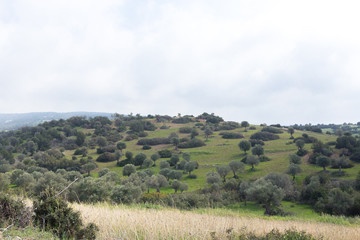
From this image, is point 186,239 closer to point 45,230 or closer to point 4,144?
point 45,230

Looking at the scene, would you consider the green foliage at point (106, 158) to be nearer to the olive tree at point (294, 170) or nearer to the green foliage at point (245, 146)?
the green foliage at point (245, 146)

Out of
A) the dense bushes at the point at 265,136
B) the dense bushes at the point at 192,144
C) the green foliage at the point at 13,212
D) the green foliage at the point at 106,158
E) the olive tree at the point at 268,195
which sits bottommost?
the green foliage at the point at 106,158

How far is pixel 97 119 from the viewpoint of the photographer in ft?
440

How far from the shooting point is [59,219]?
5.86 meters

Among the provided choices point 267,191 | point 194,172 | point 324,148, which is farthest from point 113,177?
point 324,148

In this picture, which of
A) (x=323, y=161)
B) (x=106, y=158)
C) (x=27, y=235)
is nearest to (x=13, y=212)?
(x=27, y=235)

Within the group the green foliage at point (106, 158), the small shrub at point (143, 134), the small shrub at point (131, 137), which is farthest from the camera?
the small shrub at point (143, 134)

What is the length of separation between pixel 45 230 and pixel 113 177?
39057mm

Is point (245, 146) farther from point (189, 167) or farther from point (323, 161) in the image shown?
point (323, 161)

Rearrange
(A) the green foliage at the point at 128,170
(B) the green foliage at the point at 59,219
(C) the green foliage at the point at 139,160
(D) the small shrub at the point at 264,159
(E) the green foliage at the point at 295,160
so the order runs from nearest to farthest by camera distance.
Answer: (B) the green foliage at the point at 59,219, (E) the green foliage at the point at 295,160, (A) the green foliage at the point at 128,170, (D) the small shrub at the point at 264,159, (C) the green foliage at the point at 139,160

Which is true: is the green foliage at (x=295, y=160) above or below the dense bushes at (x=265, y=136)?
below

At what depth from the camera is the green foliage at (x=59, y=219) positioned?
225 inches

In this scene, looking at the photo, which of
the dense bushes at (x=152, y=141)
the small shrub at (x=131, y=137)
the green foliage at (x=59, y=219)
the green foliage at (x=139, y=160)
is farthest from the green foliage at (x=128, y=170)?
the green foliage at (x=59, y=219)

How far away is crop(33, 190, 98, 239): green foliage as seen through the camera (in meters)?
5.72
